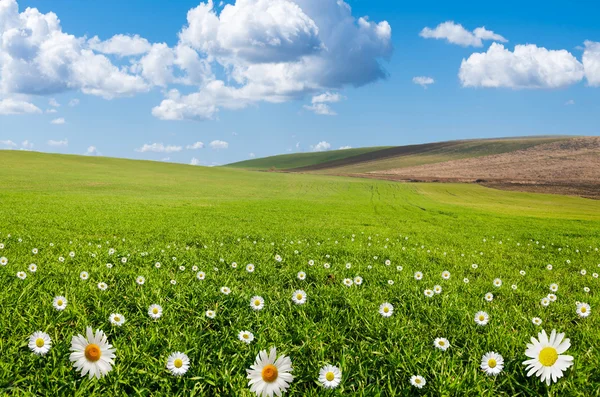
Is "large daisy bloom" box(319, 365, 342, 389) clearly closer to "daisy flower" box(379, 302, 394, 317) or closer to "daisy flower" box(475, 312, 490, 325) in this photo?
"daisy flower" box(379, 302, 394, 317)

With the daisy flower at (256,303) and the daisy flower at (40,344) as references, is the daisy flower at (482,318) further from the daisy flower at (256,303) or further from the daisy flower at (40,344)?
the daisy flower at (40,344)

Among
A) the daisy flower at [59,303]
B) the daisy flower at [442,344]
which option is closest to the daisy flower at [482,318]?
the daisy flower at [442,344]

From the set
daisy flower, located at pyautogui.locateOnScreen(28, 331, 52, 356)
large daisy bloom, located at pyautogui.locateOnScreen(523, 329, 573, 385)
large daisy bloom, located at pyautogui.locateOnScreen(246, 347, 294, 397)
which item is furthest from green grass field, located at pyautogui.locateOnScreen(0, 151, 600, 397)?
large daisy bloom, located at pyautogui.locateOnScreen(246, 347, 294, 397)

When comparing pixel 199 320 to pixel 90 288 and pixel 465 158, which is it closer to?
pixel 90 288

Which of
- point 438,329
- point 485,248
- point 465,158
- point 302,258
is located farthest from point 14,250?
point 465,158

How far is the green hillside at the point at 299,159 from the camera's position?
552ft

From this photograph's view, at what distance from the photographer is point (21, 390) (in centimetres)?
322

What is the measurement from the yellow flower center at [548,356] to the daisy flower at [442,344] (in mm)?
748

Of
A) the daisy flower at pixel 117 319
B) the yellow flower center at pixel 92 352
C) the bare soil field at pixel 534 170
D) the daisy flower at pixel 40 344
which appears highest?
the yellow flower center at pixel 92 352

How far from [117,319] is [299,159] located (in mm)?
177346

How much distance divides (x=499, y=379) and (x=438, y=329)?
94cm

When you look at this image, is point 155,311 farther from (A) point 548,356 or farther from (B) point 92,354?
(A) point 548,356

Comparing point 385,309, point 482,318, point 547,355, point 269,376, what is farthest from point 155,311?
point 547,355

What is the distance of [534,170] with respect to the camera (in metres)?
91.2
